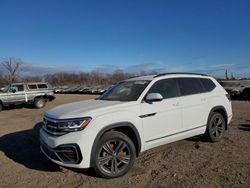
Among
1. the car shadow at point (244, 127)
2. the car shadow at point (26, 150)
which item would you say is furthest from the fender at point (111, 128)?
the car shadow at point (244, 127)

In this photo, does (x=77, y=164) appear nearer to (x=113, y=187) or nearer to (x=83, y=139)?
(x=83, y=139)

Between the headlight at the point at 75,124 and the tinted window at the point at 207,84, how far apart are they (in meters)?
3.36

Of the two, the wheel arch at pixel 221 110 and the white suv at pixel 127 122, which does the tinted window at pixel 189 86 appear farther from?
the wheel arch at pixel 221 110

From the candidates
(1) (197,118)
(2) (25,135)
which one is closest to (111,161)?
(1) (197,118)

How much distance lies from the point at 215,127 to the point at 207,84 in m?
1.10

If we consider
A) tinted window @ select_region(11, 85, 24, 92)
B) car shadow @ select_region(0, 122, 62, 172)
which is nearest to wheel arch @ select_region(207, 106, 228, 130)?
car shadow @ select_region(0, 122, 62, 172)

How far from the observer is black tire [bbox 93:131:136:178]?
14.3 ft

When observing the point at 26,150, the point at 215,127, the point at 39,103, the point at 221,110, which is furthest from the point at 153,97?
the point at 39,103

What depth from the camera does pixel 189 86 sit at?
19.7 ft

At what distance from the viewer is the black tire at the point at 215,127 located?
625cm

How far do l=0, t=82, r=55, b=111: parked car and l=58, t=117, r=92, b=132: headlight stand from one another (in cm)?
1474

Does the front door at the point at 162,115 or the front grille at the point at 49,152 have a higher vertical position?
the front door at the point at 162,115

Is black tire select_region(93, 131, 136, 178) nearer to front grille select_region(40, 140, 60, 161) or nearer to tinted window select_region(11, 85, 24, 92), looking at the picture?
front grille select_region(40, 140, 60, 161)

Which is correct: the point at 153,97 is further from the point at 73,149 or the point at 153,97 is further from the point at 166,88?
the point at 73,149
